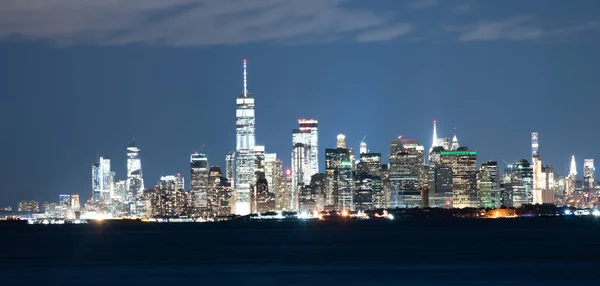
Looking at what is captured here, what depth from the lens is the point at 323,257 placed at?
5728 inches

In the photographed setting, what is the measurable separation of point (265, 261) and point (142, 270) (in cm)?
2229

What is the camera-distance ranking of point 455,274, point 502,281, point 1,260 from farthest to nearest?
1. point 1,260
2. point 455,274
3. point 502,281

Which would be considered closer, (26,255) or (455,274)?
(455,274)

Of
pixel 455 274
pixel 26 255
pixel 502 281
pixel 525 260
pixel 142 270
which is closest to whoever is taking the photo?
pixel 502 281

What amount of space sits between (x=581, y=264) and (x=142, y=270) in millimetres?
52121

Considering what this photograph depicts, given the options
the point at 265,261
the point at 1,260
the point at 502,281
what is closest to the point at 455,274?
the point at 502,281

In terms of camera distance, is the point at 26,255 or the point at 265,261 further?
the point at 26,255

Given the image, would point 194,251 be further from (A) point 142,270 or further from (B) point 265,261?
(A) point 142,270

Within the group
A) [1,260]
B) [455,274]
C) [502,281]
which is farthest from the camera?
[1,260]

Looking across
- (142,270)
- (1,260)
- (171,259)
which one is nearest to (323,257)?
(171,259)

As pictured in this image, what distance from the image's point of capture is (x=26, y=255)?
158750mm

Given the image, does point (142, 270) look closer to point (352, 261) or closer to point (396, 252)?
point (352, 261)

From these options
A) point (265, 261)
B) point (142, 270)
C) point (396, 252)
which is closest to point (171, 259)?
point (265, 261)

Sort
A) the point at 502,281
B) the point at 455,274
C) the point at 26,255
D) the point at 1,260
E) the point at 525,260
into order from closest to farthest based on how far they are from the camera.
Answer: the point at 502,281 < the point at 455,274 < the point at 525,260 < the point at 1,260 < the point at 26,255
